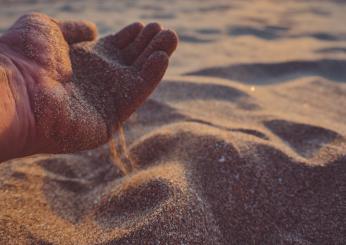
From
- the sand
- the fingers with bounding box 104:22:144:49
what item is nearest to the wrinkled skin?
the fingers with bounding box 104:22:144:49

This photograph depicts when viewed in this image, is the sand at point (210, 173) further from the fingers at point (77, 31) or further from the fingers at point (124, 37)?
the fingers at point (77, 31)

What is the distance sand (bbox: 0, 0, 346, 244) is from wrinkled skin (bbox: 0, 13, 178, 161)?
0.22 metres

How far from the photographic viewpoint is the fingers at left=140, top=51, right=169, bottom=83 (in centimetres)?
173

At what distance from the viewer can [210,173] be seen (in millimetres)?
1528

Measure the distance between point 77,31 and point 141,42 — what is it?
1.12 feet

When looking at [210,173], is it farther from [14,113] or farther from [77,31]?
[77,31]

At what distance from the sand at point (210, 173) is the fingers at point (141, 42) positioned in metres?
0.39

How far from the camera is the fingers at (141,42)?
1914mm

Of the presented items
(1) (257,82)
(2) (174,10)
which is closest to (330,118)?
(1) (257,82)

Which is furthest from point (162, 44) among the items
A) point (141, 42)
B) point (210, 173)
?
point (210, 173)

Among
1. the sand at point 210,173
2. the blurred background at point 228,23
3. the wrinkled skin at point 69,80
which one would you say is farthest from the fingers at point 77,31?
the blurred background at point 228,23

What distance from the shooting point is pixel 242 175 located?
1.51 metres

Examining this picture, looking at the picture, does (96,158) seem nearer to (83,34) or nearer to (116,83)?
(116,83)

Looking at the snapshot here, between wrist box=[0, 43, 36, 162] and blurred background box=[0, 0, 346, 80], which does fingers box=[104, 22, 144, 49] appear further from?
blurred background box=[0, 0, 346, 80]
